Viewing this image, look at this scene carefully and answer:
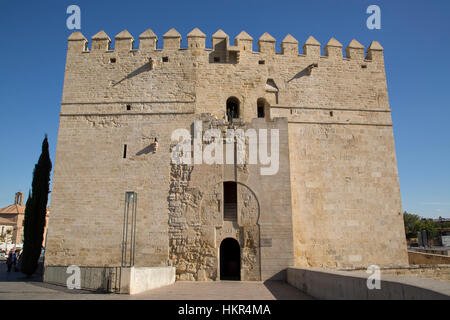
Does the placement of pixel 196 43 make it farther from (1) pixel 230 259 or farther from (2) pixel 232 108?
(1) pixel 230 259

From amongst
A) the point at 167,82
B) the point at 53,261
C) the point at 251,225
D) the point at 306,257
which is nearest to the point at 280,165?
the point at 251,225

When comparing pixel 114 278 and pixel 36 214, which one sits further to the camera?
pixel 36 214

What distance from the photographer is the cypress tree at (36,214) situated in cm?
1220

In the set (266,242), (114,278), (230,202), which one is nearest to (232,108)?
(230,202)

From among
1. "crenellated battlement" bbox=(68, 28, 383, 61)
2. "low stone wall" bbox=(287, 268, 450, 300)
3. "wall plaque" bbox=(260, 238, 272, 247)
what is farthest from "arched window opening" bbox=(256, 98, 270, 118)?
"low stone wall" bbox=(287, 268, 450, 300)

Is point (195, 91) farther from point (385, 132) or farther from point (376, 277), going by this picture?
point (376, 277)

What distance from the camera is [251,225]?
1057cm

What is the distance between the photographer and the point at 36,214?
12609 millimetres

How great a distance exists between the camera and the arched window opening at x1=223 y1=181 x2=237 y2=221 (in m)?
10.9

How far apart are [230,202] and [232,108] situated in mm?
3877

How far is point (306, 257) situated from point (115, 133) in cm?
845

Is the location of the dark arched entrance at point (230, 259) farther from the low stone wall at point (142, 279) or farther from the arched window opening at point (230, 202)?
the low stone wall at point (142, 279)

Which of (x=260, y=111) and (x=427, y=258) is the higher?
(x=260, y=111)

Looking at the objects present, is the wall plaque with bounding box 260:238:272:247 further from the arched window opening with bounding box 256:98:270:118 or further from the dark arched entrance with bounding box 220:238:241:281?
the arched window opening with bounding box 256:98:270:118
